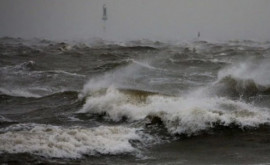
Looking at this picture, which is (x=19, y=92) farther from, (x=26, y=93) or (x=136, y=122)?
(x=136, y=122)

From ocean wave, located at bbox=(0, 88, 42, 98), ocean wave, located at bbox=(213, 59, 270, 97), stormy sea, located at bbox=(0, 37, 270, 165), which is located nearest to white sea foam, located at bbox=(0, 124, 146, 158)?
stormy sea, located at bbox=(0, 37, 270, 165)

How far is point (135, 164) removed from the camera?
683 centimetres

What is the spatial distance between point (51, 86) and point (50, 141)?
32.0 feet

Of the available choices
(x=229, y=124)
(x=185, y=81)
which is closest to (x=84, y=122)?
(x=229, y=124)

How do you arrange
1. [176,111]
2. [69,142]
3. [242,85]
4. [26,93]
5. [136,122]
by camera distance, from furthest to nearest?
[242,85]
[26,93]
[176,111]
[136,122]
[69,142]

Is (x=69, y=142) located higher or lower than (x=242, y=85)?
lower

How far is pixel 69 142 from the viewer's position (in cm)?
757

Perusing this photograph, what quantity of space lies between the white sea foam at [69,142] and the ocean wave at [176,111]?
1291 millimetres

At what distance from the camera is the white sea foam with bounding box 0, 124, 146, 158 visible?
23.4 feet

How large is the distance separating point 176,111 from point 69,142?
129 inches

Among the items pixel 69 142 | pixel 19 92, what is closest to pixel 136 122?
pixel 69 142

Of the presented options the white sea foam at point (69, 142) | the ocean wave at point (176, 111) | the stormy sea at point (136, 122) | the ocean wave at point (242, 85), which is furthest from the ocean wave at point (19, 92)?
the ocean wave at point (242, 85)

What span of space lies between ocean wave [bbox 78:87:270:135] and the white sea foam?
129 cm

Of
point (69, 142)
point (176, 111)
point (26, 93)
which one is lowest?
point (26, 93)
